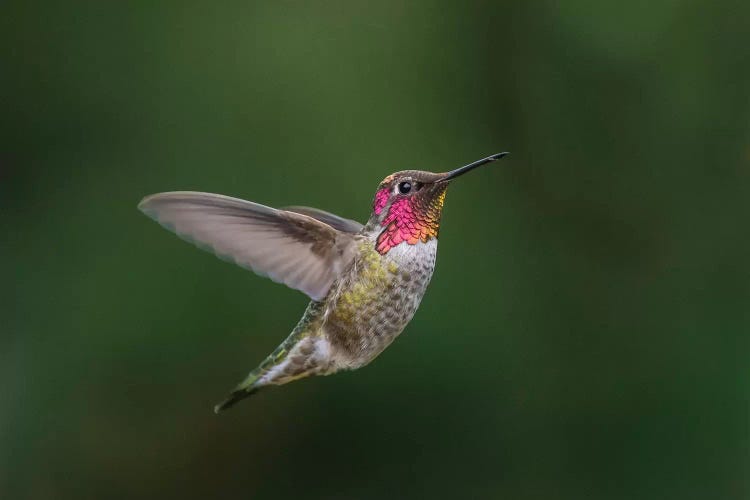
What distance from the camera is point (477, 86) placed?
289cm

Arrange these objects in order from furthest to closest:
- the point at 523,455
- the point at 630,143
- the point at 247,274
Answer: the point at 630,143
the point at 523,455
the point at 247,274

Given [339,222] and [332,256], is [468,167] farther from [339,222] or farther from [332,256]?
[339,222]

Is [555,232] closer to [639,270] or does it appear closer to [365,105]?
[639,270]

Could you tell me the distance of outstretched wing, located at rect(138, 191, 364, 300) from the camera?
0.92m

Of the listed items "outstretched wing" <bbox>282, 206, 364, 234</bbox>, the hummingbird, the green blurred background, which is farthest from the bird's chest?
the green blurred background

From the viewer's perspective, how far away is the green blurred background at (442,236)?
2635mm

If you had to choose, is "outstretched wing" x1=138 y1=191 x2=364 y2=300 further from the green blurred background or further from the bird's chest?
the green blurred background

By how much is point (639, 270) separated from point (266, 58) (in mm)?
1368

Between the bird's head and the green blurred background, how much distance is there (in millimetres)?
1586

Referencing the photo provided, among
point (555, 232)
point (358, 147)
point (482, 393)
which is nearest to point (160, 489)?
point (482, 393)

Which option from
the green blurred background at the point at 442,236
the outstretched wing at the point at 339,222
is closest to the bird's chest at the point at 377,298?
the outstretched wing at the point at 339,222

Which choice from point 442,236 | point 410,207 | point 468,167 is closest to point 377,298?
point 410,207

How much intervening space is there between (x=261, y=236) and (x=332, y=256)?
0.11 meters

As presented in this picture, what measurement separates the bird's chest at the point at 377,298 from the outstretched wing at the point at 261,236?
39 mm
